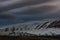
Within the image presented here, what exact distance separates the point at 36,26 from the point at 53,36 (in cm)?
277

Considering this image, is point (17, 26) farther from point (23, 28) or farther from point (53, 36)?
point (53, 36)

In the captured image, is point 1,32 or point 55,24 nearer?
point 55,24

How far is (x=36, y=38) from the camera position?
913 inches

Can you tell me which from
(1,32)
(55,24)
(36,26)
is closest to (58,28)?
(55,24)

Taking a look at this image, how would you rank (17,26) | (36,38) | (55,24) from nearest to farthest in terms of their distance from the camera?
(36,38) → (55,24) → (17,26)

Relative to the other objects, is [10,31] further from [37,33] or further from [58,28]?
[58,28]

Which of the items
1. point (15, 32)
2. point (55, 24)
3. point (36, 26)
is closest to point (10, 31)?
point (15, 32)

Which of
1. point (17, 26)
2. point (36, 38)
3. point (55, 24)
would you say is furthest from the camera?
point (17, 26)

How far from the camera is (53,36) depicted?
76.8 feet

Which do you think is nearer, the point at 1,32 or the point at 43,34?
the point at 43,34

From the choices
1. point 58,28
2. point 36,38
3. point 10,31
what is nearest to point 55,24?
point 58,28

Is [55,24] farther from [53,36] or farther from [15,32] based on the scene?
[15,32]

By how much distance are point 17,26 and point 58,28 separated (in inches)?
189

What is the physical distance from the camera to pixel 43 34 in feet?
78.0
